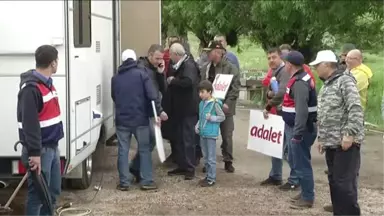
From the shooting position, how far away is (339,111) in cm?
606

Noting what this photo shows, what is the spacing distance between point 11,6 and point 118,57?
3.61 m

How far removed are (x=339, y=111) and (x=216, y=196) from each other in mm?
2375

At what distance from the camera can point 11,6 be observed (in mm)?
6207

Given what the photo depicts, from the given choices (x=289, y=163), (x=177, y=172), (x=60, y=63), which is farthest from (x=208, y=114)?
(x=60, y=63)

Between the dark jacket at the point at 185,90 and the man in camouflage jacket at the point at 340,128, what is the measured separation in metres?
2.68

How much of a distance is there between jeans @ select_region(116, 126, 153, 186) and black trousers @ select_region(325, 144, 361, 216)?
8.57ft

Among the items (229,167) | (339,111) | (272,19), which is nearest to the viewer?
(339,111)

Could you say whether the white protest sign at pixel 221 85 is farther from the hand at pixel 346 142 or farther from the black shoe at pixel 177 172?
the hand at pixel 346 142

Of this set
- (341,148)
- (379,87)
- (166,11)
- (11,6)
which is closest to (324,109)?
(341,148)

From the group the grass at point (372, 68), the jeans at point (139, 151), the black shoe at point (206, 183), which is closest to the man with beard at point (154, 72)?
the jeans at point (139, 151)

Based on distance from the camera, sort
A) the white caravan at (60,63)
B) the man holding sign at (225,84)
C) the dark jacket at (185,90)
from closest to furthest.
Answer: the white caravan at (60,63) < the dark jacket at (185,90) < the man holding sign at (225,84)

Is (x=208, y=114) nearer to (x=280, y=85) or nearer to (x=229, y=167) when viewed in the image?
(x=280, y=85)

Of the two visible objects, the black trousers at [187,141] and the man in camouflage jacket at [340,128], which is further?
the black trousers at [187,141]

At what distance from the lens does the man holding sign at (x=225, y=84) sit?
8.99 meters
